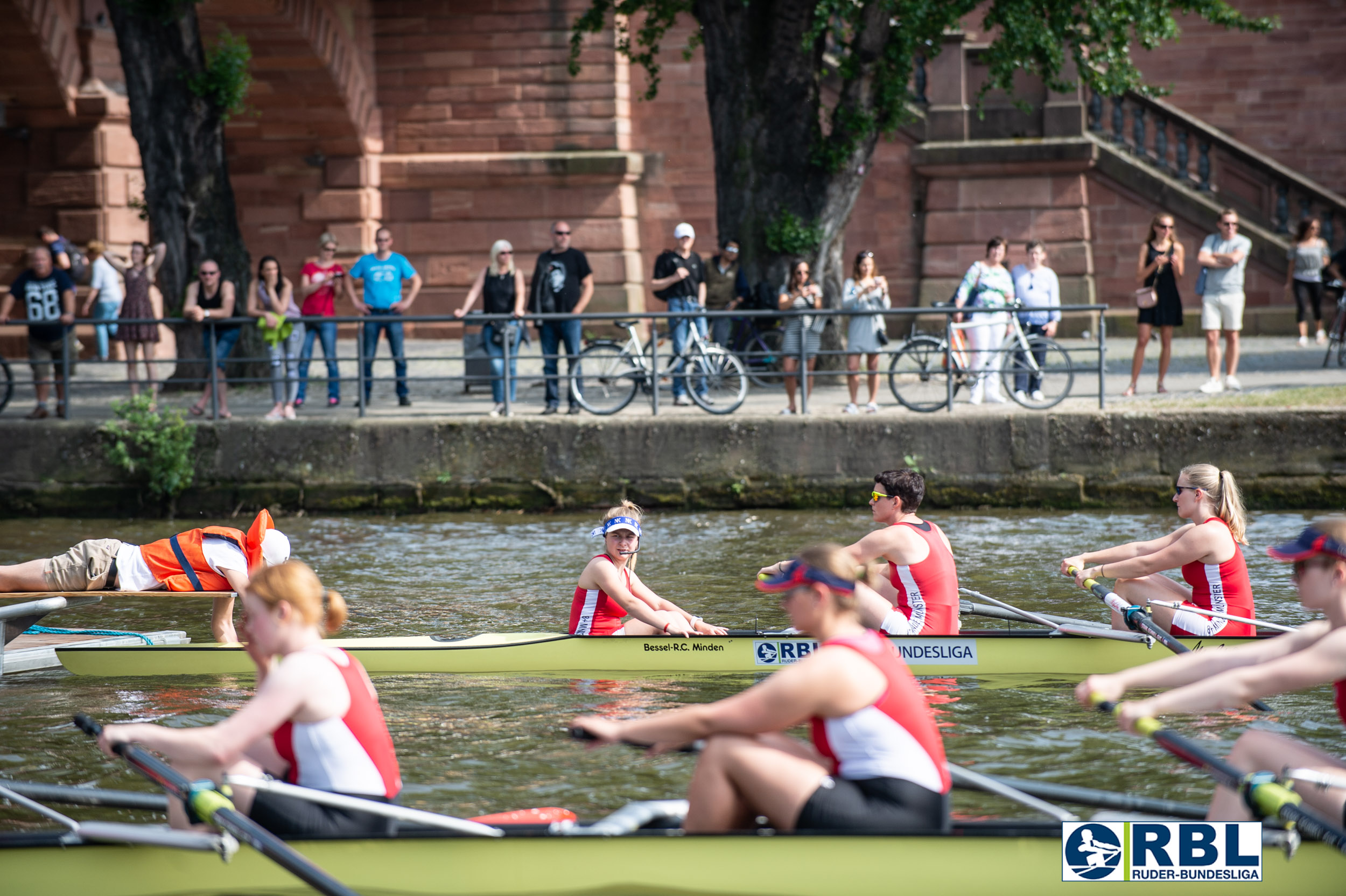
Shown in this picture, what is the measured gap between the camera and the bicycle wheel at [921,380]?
14.0 m

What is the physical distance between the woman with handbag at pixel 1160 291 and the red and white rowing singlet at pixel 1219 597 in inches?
267

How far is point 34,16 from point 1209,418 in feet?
50.9

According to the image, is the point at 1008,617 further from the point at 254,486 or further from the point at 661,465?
the point at 254,486

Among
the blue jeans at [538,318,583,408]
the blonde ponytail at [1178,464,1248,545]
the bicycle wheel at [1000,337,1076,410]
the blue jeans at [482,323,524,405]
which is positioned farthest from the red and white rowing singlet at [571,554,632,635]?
the bicycle wheel at [1000,337,1076,410]

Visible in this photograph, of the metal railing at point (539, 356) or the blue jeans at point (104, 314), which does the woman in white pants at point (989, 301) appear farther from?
the blue jeans at point (104, 314)

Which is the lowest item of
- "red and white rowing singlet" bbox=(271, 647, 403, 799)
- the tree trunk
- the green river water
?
the green river water

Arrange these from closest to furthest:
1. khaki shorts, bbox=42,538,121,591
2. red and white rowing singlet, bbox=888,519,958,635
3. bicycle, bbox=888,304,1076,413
Result: 1. red and white rowing singlet, bbox=888,519,958,635
2. khaki shorts, bbox=42,538,121,591
3. bicycle, bbox=888,304,1076,413

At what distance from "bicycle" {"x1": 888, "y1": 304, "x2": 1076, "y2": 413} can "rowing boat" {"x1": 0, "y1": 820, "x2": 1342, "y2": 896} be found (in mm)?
8945

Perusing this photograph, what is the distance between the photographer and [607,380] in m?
14.2

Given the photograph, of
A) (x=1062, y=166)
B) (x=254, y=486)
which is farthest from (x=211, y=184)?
(x=1062, y=166)

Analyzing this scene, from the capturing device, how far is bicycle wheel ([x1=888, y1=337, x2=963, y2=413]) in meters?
14.0

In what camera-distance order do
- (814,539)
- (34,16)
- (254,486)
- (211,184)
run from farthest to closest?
(34,16), (211,184), (254,486), (814,539)

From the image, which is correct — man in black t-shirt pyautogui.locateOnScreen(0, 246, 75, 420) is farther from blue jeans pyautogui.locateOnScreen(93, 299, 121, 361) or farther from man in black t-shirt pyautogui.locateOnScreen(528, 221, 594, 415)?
man in black t-shirt pyautogui.locateOnScreen(528, 221, 594, 415)

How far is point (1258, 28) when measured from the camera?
17.4 meters
